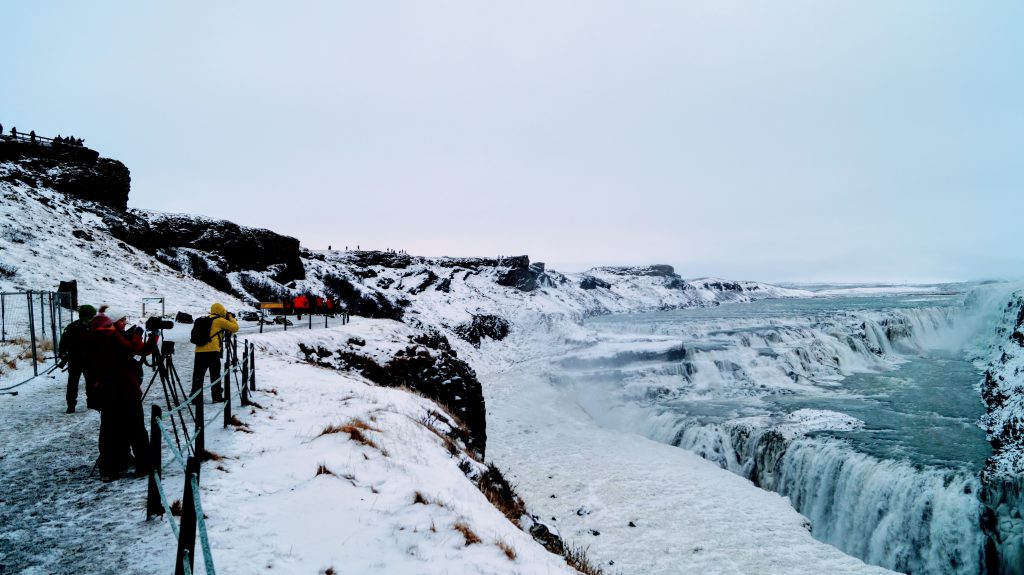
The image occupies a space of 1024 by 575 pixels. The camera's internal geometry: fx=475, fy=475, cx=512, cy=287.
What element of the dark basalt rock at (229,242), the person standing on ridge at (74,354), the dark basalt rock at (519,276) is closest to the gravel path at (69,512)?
the person standing on ridge at (74,354)

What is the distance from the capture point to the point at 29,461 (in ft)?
20.3

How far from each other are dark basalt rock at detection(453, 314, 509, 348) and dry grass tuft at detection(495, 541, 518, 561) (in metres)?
39.1

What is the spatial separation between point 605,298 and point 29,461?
94671 millimetres

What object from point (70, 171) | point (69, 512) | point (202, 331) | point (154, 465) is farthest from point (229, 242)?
point (154, 465)

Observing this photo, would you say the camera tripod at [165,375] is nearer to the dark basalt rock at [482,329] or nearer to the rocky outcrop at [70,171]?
the rocky outcrop at [70,171]

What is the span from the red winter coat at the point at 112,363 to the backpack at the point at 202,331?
10.5 feet

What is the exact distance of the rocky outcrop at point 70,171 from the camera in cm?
3142

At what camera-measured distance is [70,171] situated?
33.0 m

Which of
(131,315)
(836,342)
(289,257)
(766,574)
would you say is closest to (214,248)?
(289,257)

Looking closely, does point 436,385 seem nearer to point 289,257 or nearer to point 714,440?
point 714,440

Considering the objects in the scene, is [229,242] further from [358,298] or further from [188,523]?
[188,523]

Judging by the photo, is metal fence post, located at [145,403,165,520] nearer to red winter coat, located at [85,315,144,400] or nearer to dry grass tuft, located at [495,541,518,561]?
red winter coat, located at [85,315,144,400]

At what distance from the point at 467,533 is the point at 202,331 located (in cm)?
655

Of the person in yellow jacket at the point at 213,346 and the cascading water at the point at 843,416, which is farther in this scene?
the cascading water at the point at 843,416
